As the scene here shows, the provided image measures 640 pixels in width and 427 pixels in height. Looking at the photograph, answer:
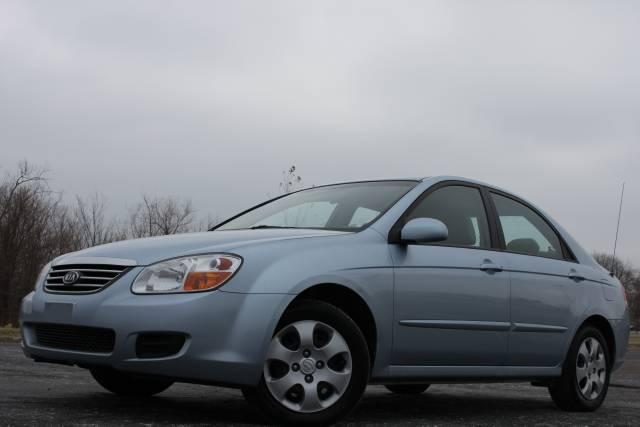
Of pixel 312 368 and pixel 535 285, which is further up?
pixel 535 285

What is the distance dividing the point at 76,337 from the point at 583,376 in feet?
12.8

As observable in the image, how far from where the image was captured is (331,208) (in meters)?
5.70

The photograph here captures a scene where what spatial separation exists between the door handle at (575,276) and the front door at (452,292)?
0.93 meters

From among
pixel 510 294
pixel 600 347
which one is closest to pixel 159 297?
pixel 510 294

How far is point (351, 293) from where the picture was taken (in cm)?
484

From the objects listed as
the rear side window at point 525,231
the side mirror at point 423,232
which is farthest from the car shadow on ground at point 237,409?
the rear side window at point 525,231

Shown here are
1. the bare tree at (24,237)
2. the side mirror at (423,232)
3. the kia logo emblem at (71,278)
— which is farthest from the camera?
the bare tree at (24,237)

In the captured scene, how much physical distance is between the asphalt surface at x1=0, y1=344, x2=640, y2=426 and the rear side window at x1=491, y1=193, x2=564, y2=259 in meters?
1.18

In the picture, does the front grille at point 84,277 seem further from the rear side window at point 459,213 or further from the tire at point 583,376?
the tire at point 583,376

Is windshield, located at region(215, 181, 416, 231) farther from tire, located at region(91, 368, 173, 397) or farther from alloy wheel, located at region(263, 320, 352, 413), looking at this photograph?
tire, located at region(91, 368, 173, 397)

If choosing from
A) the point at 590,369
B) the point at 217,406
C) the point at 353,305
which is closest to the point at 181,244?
the point at 353,305

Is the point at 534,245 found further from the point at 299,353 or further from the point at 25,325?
the point at 25,325

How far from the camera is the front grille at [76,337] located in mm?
4402

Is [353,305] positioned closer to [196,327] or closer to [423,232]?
[423,232]
